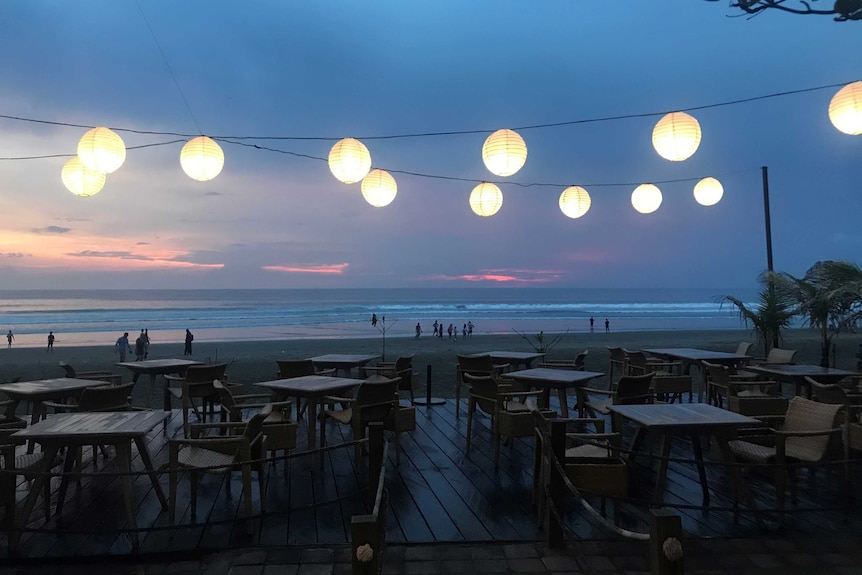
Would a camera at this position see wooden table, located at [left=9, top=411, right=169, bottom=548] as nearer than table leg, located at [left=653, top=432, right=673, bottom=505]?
Yes

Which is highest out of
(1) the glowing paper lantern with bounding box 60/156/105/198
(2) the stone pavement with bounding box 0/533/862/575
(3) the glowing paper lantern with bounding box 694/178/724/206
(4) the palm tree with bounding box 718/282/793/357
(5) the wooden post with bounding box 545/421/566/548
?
(3) the glowing paper lantern with bounding box 694/178/724/206

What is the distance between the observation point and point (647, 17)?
10.3 m

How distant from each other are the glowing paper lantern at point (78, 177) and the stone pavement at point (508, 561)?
14.4ft

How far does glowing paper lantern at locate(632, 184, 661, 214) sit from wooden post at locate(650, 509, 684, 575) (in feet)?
21.2

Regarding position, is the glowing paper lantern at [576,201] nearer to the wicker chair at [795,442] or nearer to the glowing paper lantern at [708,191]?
the glowing paper lantern at [708,191]

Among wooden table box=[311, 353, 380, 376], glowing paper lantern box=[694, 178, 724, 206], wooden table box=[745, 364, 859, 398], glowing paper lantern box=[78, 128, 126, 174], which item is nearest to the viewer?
glowing paper lantern box=[78, 128, 126, 174]

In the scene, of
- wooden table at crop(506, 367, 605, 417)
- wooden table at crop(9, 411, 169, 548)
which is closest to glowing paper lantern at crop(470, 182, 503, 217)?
wooden table at crop(506, 367, 605, 417)

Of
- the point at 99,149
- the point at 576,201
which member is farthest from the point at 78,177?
the point at 576,201

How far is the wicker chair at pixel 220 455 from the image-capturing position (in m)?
3.16

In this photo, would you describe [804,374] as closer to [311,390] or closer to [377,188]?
[311,390]

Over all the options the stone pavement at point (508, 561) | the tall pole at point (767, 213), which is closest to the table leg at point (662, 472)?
the stone pavement at point (508, 561)

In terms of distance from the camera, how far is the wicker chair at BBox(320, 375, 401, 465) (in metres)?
4.32

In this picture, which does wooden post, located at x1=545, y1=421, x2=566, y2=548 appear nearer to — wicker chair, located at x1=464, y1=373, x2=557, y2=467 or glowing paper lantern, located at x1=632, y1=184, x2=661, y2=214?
wicker chair, located at x1=464, y1=373, x2=557, y2=467

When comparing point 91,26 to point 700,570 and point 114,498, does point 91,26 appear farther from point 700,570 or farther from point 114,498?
point 700,570
